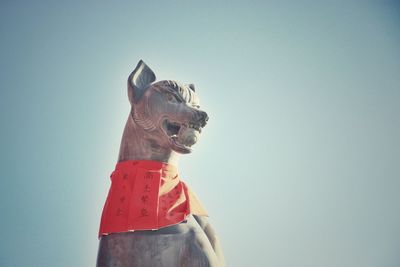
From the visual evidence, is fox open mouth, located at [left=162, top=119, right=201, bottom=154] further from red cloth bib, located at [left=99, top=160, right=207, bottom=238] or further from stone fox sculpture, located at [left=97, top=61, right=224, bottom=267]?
red cloth bib, located at [left=99, top=160, right=207, bottom=238]

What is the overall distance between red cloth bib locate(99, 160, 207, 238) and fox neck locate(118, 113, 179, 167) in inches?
1.4

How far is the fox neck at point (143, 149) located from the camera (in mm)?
1667

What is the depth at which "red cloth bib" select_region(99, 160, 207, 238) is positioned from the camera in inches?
56.8

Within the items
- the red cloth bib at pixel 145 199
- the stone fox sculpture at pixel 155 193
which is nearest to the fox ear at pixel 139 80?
the stone fox sculpture at pixel 155 193

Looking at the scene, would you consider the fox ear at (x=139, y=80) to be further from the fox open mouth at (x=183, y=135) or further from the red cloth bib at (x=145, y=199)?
the red cloth bib at (x=145, y=199)

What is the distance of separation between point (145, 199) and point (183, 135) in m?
0.36

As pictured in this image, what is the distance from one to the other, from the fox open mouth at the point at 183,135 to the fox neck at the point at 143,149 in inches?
3.2

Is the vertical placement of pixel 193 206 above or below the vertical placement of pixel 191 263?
above

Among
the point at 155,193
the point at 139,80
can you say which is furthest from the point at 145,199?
the point at 139,80

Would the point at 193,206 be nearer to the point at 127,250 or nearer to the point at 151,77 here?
the point at 127,250

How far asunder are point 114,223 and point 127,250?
14 cm

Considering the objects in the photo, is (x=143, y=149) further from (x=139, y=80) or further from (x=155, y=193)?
(x=139, y=80)

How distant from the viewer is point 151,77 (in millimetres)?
1928

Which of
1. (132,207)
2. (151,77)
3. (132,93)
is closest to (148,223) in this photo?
(132,207)
